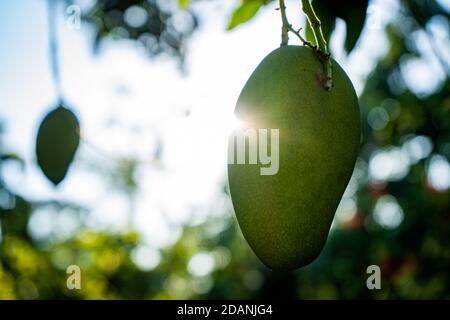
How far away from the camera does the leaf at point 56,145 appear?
2.69 feet

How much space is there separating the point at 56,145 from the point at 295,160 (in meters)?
0.38

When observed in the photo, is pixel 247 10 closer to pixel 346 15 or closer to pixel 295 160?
pixel 346 15

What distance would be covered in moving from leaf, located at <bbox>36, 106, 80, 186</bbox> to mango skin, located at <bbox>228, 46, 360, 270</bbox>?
296mm

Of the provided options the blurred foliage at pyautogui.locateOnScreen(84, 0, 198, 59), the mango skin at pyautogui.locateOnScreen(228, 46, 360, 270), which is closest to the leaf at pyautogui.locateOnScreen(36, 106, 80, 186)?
the mango skin at pyautogui.locateOnScreen(228, 46, 360, 270)

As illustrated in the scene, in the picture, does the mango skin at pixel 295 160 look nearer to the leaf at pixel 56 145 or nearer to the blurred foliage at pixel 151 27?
the leaf at pixel 56 145

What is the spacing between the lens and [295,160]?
581 millimetres

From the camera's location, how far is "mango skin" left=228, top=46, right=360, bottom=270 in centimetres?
58

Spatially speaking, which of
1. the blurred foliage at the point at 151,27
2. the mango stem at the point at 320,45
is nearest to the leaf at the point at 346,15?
the mango stem at the point at 320,45

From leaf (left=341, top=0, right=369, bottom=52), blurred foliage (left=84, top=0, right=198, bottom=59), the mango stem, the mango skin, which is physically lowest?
the mango skin

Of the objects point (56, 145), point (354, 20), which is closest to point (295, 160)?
point (354, 20)

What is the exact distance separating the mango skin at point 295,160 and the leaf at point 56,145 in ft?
0.97

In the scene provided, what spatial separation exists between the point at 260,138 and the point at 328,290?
4.60m

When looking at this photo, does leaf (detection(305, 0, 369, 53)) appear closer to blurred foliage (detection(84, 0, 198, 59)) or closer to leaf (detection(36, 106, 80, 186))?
leaf (detection(36, 106, 80, 186))
